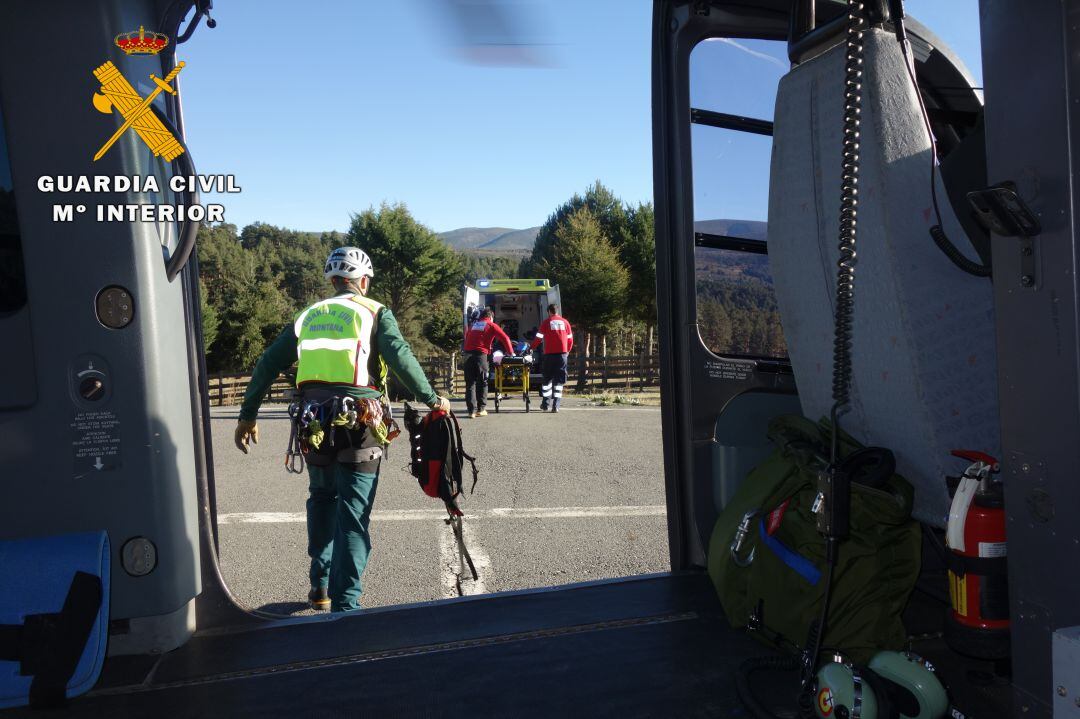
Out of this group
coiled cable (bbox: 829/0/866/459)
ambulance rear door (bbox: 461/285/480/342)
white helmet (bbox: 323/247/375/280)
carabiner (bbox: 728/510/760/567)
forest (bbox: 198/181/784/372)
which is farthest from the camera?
forest (bbox: 198/181/784/372)

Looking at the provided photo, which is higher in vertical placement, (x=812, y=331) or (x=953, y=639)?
(x=812, y=331)

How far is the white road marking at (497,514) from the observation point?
20.0ft

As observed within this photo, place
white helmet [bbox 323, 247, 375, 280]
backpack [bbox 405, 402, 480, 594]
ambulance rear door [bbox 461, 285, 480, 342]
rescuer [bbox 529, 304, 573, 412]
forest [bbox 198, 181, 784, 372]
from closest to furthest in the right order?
backpack [bbox 405, 402, 480, 594] → white helmet [bbox 323, 247, 375, 280] → rescuer [bbox 529, 304, 573, 412] → ambulance rear door [bbox 461, 285, 480, 342] → forest [bbox 198, 181, 784, 372]

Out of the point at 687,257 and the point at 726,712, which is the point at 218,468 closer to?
the point at 687,257

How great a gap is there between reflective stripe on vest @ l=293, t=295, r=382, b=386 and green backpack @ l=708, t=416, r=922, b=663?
2270mm

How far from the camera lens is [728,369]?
311 centimetres

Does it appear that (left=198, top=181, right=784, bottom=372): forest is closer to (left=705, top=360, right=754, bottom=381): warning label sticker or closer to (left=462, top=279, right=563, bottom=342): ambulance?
(left=462, top=279, right=563, bottom=342): ambulance

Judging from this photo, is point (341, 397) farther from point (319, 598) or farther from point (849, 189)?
point (849, 189)

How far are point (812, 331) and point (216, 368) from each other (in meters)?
39.1

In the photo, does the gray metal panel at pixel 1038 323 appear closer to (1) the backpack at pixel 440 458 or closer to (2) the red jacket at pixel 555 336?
(1) the backpack at pixel 440 458

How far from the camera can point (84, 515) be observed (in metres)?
2.24

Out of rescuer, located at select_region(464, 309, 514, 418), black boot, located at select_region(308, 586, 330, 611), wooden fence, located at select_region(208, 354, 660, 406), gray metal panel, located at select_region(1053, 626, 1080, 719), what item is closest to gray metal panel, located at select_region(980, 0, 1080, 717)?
gray metal panel, located at select_region(1053, 626, 1080, 719)

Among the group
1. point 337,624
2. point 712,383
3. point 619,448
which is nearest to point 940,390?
point 712,383

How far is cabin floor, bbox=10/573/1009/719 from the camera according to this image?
6.69 feet
